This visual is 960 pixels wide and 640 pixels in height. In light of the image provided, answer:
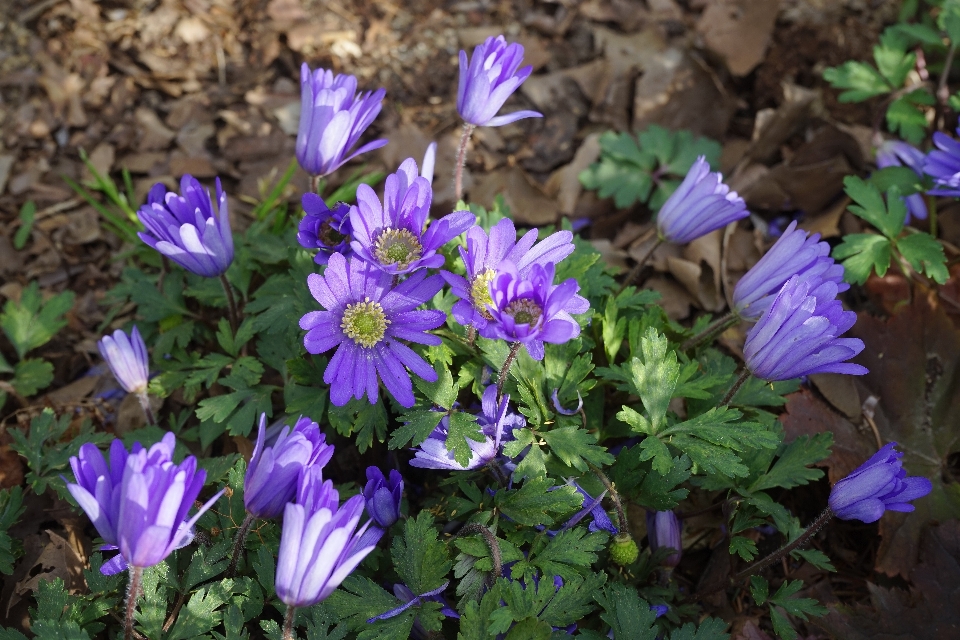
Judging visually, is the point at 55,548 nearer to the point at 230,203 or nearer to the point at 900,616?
the point at 230,203

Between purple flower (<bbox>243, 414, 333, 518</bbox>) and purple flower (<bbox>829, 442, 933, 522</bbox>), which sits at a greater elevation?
purple flower (<bbox>243, 414, 333, 518</bbox>)

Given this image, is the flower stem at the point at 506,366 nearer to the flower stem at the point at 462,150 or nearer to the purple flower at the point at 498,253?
the purple flower at the point at 498,253

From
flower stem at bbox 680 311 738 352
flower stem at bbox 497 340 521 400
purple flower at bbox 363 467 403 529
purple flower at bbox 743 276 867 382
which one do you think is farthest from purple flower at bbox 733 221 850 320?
purple flower at bbox 363 467 403 529

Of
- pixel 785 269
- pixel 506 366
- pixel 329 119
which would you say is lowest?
pixel 506 366

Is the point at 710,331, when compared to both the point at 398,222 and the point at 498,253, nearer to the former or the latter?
the point at 498,253

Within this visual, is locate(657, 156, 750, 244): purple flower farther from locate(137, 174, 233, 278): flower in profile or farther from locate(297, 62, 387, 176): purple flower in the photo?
locate(137, 174, 233, 278): flower in profile

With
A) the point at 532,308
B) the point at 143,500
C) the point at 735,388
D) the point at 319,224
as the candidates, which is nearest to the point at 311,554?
the point at 143,500

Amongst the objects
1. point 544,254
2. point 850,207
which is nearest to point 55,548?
point 544,254
